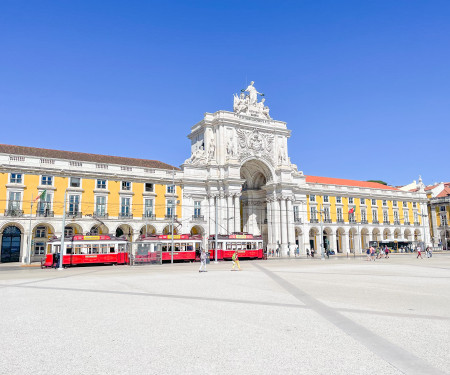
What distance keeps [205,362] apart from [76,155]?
51.5 m

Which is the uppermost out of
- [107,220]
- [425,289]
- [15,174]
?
[15,174]

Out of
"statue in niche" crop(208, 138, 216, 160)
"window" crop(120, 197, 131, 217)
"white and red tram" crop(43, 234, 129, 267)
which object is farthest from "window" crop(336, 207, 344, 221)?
"white and red tram" crop(43, 234, 129, 267)

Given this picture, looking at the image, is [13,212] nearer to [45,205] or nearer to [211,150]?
[45,205]

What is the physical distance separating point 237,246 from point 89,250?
17.9 meters

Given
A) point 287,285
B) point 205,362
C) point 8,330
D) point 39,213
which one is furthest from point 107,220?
point 205,362

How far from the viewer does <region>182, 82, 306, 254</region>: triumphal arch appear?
53594 mm

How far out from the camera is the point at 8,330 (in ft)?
26.5

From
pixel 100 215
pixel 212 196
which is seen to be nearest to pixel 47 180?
pixel 100 215

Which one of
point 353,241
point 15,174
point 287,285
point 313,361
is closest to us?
point 313,361

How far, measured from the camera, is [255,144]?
58969 millimetres

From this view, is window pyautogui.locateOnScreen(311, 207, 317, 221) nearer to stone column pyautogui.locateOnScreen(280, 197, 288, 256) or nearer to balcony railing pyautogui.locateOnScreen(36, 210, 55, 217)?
stone column pyautogui.locateOnScreen(280, 197, 288, 256)

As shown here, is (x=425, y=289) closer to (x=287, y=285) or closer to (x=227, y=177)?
(x=287, y=285)

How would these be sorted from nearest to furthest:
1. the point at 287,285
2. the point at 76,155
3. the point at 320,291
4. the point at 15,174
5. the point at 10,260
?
the point at 320,291 → the point at 287,285 → the point at 15,174 → the point at 10,260 → the point at 76,155

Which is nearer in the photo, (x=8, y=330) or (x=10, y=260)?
(x=8, y=330)
